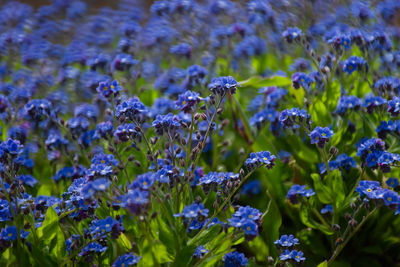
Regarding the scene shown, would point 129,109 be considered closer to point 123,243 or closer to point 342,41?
point 123,243

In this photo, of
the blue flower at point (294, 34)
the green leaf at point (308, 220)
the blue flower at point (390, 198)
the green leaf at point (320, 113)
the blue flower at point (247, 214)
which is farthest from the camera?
the blue flower at point (294, 34)

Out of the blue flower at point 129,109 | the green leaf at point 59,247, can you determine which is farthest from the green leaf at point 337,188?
the green leaf at point 59,247

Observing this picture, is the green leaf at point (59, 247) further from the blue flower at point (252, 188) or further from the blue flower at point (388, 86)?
the blue flower at point (388, 86)

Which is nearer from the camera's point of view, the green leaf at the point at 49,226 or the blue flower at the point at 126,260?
the blue flower at the point at 126,260

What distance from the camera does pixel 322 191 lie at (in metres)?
2.78

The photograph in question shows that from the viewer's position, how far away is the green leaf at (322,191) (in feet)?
9.07

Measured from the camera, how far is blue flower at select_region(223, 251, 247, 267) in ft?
7.96

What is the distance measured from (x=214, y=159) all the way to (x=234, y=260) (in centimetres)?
102

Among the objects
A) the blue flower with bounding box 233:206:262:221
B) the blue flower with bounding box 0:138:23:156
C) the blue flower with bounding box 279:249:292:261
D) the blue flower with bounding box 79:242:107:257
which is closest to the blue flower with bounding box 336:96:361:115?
the blue flower with bounding box 279:249:292:261

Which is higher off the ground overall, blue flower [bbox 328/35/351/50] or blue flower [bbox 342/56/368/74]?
blue flower [bbox 328/35/351/50]

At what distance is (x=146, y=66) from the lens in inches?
193

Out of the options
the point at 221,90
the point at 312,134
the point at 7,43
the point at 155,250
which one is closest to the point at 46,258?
the point at 155,250

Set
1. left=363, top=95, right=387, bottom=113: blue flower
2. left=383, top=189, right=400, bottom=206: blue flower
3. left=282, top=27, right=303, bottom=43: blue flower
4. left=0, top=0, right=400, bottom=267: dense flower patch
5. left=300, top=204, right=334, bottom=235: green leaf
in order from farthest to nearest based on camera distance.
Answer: left=282, top=27, right=303, bottom=43: blue flower
left=363, top=95, right=387, bottom=113: blue flower
left=300, top=204, right=334, bottom=235: green leaf
left=0, top=0, right=400, bottom=267: dense flower patch
left=383, top=189, right=400, bottom=206: blue flower

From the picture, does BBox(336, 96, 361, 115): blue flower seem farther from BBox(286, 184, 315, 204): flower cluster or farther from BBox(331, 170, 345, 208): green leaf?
BBox(286, 184, 315, 204): flower cluster
